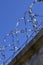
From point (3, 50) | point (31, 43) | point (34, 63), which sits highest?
point (3, 50)

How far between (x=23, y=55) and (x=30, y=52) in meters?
0.17

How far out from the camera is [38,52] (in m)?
4.39

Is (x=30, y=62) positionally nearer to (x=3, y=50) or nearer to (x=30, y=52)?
(x=30, y=52)

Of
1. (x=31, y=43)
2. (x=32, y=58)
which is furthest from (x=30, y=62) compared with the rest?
(x=31, y=43)

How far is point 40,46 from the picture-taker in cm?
438

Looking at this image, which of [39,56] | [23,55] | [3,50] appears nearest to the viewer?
[39,56]

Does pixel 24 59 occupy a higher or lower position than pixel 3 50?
lower

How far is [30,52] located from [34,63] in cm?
25

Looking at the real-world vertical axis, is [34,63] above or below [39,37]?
below

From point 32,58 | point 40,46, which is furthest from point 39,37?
point 32,58

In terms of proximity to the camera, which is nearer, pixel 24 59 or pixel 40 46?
pixel 40 46

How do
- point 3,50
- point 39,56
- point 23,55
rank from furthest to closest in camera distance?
point 3,50, point 23,55, point 39,56

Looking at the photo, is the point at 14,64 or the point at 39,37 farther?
the point at 14,64

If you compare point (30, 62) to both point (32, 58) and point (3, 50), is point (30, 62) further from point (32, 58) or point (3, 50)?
point (3, 50)
